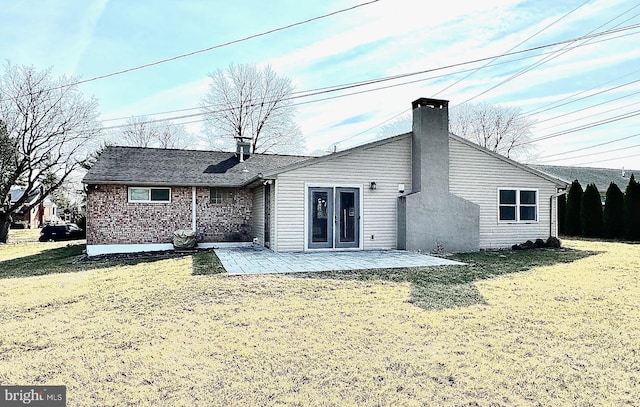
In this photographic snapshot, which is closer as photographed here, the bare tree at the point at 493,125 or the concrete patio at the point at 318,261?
the concrete patio at the point at 318,261

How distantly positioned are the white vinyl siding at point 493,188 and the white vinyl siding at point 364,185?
5.82 ft

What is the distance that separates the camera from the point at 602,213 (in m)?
19.2

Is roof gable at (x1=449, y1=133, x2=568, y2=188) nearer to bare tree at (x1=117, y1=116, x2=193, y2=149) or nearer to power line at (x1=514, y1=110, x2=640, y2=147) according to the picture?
power line at (x1=514, y1=110, x2=640, y2=147)

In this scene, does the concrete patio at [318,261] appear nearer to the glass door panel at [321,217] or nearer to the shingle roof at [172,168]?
the glass door panel at [321,217]

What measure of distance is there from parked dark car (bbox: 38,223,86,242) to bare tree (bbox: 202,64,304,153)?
10.9 m

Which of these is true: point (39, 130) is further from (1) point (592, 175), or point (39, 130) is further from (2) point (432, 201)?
(1) point (592, 175)

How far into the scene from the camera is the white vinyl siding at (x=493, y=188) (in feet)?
43.4

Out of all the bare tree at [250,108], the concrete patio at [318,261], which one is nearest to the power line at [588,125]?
the concrete patio at [318,261]

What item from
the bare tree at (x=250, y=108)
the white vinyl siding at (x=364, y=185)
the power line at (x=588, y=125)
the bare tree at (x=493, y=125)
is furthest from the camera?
the bare tree at (x=493, y=125)

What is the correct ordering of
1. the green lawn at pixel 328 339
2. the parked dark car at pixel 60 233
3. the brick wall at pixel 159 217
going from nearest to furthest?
the green lawn at pixel 328 339 < the brick wall at pixel 159 217 < the parked dark car at pixel 60 233

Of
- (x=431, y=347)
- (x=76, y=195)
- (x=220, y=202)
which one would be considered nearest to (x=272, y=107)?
(x=76, y=195)

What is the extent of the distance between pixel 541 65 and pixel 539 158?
1994cm

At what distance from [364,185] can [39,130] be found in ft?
65.2

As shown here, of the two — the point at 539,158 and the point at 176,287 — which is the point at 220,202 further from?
the point at 539,158
